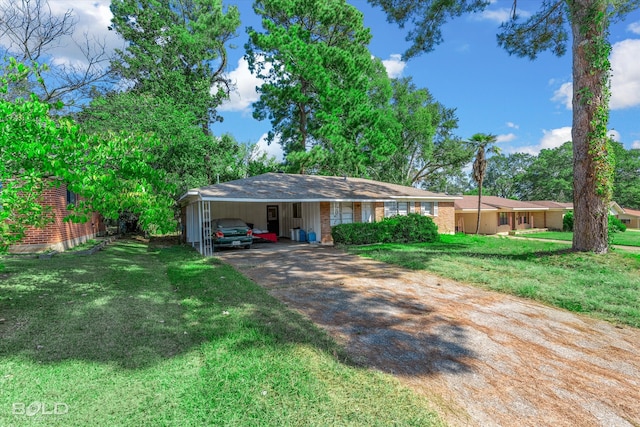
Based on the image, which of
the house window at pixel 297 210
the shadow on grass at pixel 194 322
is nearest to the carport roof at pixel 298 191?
the house window at pixel 297 210

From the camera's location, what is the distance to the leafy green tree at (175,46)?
2369 cm

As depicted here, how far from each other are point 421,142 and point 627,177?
125 ft

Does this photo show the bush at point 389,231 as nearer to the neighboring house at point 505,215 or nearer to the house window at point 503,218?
the neighboring house at point 505,215

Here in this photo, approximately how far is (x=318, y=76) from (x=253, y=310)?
69.9ft

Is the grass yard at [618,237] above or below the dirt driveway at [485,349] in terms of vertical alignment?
below

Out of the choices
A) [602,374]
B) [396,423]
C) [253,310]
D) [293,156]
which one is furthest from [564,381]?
[293,156]

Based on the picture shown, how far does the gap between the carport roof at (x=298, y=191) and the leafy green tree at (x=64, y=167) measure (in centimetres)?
830

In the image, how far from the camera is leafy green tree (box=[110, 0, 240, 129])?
2369 cm

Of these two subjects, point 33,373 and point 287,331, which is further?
point 287,331

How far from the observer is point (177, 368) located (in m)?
3.44

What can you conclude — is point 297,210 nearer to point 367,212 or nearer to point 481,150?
point 367,212

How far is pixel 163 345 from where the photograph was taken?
4023 mm

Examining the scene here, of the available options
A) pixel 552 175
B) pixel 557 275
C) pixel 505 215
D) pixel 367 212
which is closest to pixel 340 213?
pixel 367 212

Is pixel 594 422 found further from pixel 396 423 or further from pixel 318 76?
pixel 318 76
